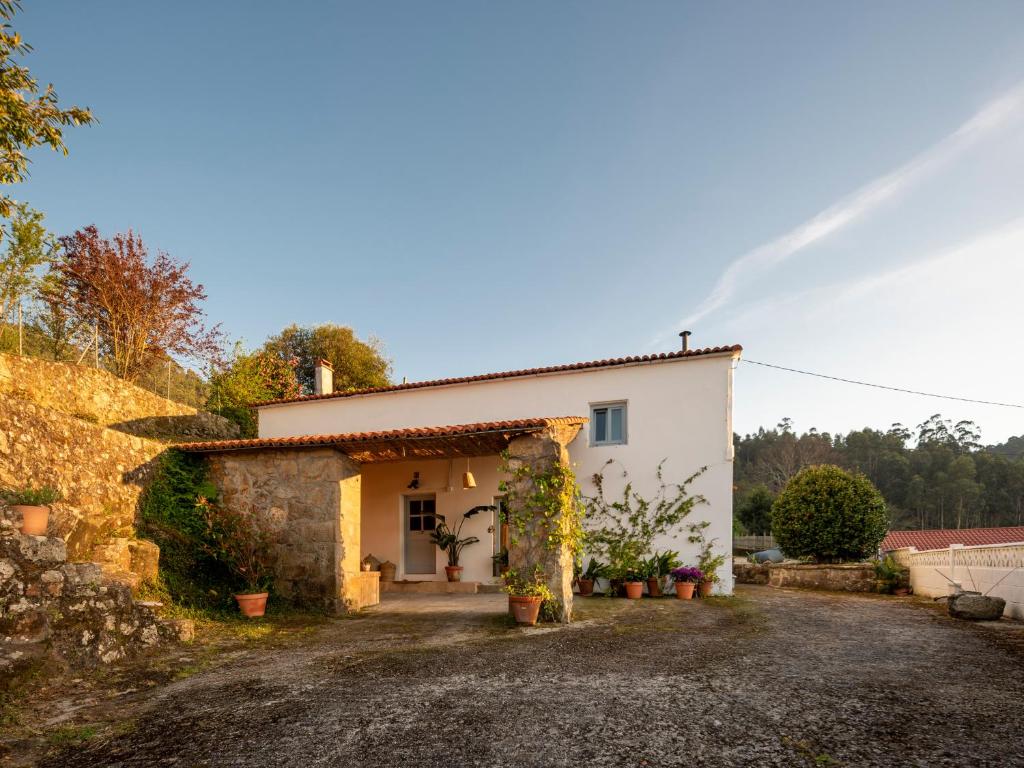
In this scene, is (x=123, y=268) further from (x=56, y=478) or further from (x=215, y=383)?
(x=56, y=478)

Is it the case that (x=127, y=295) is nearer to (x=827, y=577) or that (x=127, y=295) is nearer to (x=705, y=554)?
(x=705, y=554)

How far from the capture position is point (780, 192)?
31.0ft

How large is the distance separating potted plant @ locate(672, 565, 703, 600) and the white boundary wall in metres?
4.25

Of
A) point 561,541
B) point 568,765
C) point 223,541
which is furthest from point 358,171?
point 568,765

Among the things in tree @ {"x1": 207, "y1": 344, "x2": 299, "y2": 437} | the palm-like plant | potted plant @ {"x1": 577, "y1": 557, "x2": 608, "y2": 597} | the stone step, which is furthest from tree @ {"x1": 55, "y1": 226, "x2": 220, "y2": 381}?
potted plant @ {"x1": 577, "y1": 557, "x2": 608, "y2": 597}

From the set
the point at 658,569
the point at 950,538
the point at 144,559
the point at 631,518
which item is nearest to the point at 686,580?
the point at 658,569

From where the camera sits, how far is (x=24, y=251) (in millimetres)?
12359

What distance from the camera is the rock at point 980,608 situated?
7.61 m

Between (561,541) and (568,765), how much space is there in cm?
445

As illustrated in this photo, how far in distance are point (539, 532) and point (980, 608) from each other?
630cm

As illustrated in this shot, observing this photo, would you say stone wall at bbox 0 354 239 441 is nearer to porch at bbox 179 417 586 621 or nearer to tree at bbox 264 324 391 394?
porch at bbox 179 417 586 621

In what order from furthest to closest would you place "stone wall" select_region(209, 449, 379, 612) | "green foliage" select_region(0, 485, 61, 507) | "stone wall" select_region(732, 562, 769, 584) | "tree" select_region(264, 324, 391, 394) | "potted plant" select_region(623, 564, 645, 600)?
1. "tree" select_region(264, 324, 391, 394)
2. "stone wall" select_region(732, 562, 769, 584)
3. "potted plant" select_region(623, 564, 645, 600)
4. "stone wall" select_region(209, 449, 379, 612)
5. "green foliage" select_region(0, 485, 61, 507)

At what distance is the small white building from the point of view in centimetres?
1069

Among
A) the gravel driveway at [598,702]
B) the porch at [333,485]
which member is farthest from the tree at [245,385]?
the gravel driveway at [598,702]
